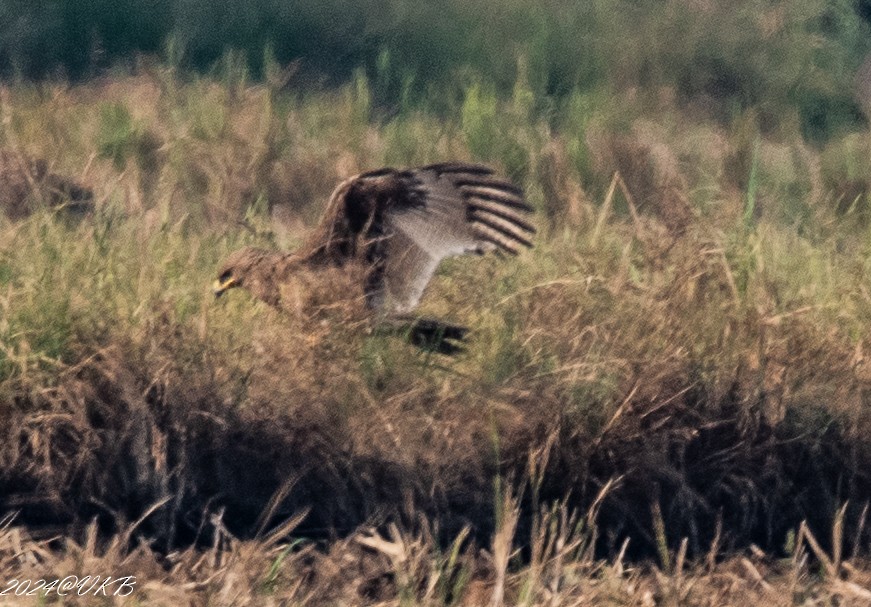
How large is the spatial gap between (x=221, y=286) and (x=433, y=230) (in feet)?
2.34

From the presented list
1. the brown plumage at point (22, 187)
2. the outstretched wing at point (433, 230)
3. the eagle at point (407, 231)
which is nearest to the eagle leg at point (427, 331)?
→ the eagle at point (407, 231)

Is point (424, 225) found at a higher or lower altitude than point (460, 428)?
higher

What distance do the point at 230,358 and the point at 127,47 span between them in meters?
4.52

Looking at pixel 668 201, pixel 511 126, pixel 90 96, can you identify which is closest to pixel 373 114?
pixel 511 126

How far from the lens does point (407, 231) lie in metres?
4.95

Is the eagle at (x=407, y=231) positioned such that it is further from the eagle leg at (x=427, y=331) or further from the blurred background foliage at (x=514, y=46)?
the blurred background foliage at (x=514, y=46)

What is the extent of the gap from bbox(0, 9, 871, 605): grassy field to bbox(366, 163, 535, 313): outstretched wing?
0.56 feet

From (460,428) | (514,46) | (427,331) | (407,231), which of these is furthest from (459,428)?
(514,46)

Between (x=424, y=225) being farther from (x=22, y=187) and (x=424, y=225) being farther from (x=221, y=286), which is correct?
(x=22, y=187)

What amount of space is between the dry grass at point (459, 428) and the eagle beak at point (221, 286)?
0.14ft

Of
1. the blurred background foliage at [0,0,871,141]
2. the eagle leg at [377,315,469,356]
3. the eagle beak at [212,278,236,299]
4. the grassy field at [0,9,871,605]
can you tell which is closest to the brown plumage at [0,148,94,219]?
the grassy field at [0,9,871,605]

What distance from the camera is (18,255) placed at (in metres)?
4.80

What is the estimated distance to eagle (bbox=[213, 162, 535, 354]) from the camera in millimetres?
4879

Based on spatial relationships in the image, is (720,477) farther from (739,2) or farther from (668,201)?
(739,2)
